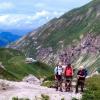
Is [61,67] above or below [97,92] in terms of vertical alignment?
above

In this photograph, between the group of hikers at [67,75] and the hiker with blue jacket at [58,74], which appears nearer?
the group of hikers at [67,75]

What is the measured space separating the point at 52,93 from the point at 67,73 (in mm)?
4342

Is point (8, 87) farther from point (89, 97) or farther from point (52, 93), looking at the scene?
point (89, 97)

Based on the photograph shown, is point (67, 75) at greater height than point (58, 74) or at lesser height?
lesser

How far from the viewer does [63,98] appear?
46.2 metres

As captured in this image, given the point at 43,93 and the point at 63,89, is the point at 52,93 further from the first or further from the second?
the point at 63,89

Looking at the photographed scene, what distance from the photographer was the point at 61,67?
53312 millimetres

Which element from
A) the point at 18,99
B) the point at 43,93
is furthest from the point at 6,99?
the point at 43,93

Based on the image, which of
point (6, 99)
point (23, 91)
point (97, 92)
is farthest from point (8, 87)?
point (97, 92)

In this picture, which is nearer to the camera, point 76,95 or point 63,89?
point 76,95

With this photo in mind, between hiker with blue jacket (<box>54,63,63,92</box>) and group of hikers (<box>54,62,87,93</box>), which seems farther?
→ hiker with blue jacket (<box>54,63,63,92</box>)

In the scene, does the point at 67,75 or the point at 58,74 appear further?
the point at 58,74

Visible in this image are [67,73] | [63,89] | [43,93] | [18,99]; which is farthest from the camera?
[63,89]

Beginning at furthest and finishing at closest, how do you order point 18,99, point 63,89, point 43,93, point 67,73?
point 63,89 → point 67,73 → point 43,93 → point 18,99
